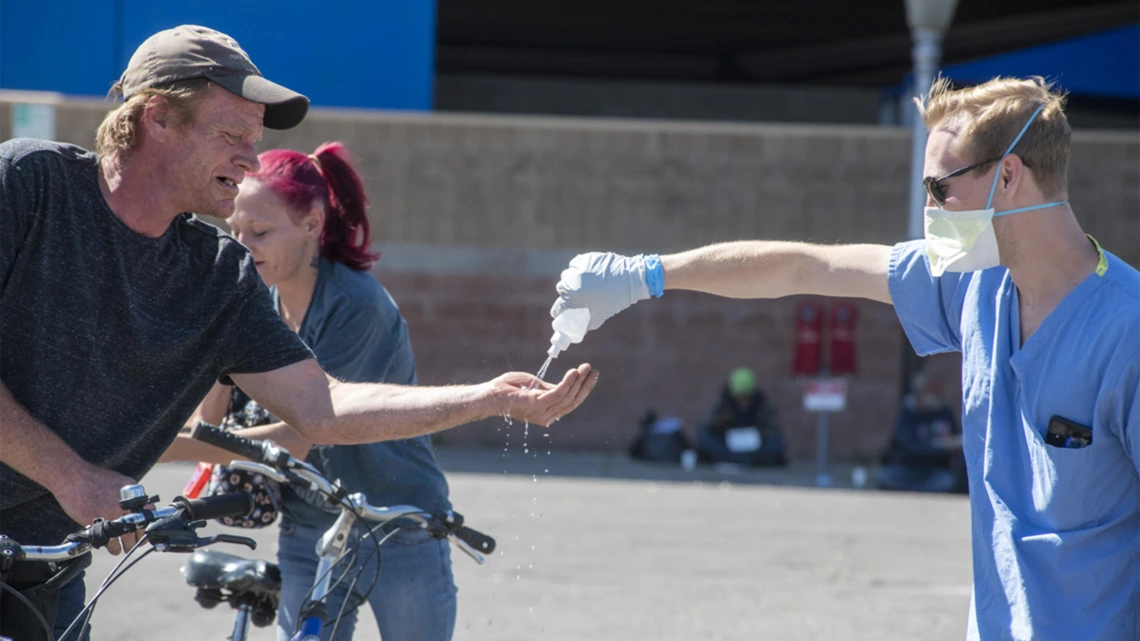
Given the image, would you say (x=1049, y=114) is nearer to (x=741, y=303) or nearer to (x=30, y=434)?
(x=30, y=434)

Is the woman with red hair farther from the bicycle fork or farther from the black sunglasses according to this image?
the black sunglasses

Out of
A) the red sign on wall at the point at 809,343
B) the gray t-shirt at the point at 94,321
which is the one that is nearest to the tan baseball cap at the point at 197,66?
the gray t-shirt at the point at 94,321

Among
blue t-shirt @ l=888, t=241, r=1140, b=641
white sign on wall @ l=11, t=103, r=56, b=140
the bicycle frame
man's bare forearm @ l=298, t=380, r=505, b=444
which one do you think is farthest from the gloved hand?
white sign on wall @ l=11, t=103, r=56, b=140

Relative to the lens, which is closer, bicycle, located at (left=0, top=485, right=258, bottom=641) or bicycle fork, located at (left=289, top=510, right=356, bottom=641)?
bicycle, located at (left=0, top=485, right=258, bottom=641)

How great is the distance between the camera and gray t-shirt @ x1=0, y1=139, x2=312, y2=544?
2.65 metres

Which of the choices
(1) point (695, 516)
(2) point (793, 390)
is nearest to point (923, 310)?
(1) point (695, 516)

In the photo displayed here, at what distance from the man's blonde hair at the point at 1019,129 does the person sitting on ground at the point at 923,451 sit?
31.5 feet

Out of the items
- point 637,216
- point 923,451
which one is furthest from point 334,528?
point 637,216

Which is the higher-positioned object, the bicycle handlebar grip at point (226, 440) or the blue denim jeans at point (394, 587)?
the bicycle handlebar grip at point (226, 440)

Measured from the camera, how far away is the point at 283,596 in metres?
3.59

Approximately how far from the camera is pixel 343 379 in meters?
3.48

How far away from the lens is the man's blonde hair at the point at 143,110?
2754 mm

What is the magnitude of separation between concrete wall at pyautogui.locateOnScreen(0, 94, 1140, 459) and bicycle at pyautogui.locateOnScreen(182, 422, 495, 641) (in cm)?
1014

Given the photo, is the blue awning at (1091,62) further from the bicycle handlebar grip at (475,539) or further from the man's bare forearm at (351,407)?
the man's bare forearm at (351,407)
